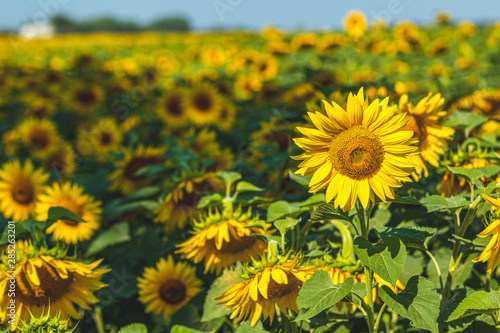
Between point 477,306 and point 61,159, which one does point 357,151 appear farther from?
point 61,159

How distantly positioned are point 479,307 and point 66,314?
121 centimetres

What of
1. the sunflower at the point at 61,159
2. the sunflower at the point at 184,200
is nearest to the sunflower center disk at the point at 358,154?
the sunflower at the point at 184,200

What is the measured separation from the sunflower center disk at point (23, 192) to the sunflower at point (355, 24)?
345 centimetres

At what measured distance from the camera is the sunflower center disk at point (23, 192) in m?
2.33

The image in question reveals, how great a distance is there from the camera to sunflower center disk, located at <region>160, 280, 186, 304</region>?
1762 mm

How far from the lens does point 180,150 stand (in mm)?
1992

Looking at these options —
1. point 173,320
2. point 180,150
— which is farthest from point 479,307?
point 180,150

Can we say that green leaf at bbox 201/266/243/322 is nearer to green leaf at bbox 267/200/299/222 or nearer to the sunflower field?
the sunflower field

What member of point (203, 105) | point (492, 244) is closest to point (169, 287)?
point (492, 244)

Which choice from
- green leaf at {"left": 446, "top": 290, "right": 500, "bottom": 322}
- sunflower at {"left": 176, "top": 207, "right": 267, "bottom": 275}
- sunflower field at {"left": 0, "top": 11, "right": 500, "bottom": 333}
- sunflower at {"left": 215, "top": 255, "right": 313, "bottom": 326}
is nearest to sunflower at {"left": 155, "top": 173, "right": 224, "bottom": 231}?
sunflower field at {"left": 0, "top": 11, "right": 500, "bottom": 333}

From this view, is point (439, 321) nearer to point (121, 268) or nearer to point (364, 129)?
point (364, 129)

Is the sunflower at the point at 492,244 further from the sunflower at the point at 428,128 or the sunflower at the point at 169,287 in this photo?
the sunflower at the point at 169,287

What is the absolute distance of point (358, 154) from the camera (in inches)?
42.9

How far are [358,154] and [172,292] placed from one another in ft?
3.45
